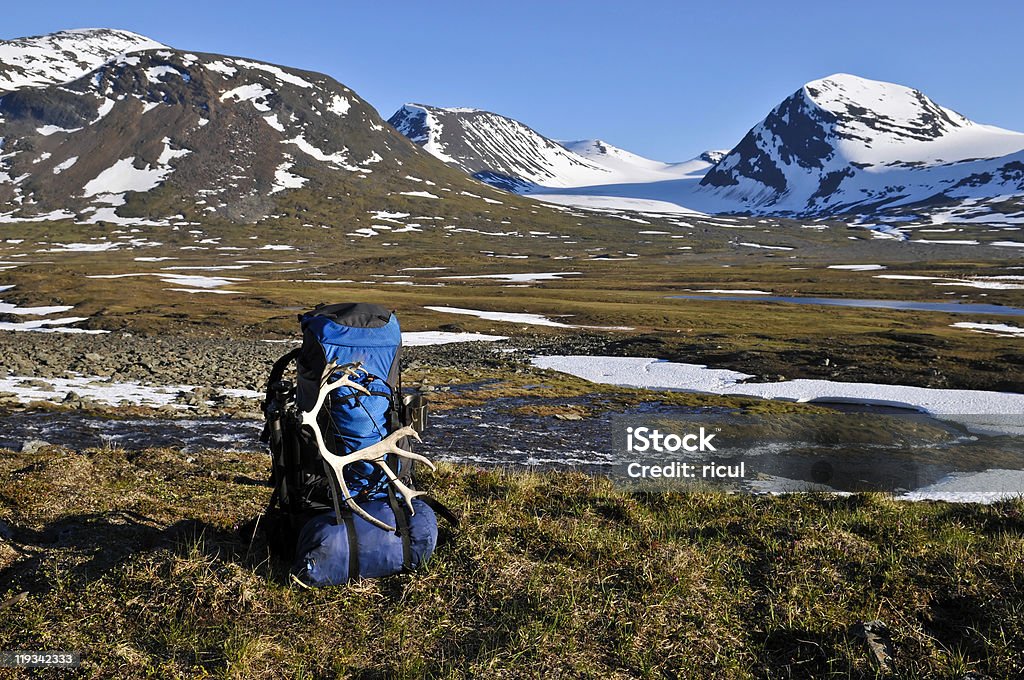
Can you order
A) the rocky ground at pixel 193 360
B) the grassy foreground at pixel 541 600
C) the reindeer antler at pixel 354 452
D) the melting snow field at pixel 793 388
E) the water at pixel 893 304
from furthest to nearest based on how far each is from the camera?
the water at pixel 893 304 < the melting snow field at pixel 793 388 < the rocky ground at pixel 193 360 < the reindeer antler at pixel 354 452 < the grassy foreground at pixel 541 600

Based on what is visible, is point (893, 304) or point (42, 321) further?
point (893, 304)

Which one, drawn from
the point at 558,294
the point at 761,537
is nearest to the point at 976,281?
the point at 558,294

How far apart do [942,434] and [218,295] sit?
204 feet

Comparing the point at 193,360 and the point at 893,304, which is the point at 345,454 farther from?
the point at 893,304

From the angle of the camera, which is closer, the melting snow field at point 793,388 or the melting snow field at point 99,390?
the melting snow field at point 99,390

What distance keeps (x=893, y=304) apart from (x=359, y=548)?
7481cm

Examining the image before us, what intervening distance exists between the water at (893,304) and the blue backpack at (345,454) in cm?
6749

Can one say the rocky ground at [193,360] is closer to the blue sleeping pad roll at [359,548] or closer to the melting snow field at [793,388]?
the melting snow field at [793,388]

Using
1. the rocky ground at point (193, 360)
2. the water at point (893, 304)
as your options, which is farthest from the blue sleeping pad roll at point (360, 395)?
the water at point (893, 304)

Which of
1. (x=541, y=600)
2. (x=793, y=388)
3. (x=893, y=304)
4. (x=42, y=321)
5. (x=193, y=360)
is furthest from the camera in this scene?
(x=893, y=304)

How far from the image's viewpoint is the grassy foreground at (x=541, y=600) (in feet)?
16.7

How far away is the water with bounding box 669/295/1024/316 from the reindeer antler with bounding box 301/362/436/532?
2663 inches

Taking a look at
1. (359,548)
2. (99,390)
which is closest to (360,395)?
(359,548)

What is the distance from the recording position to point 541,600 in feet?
18.8
